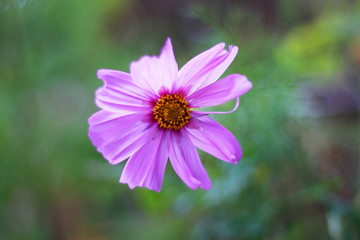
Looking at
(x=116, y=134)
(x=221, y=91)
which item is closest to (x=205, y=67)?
(x=221, y=91)

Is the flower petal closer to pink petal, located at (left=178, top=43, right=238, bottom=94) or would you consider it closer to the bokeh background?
pink petal, located at (left=178, top=43, right=238, bottom=94)

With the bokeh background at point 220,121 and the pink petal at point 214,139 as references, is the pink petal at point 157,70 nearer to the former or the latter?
the pink petal at point 214,139

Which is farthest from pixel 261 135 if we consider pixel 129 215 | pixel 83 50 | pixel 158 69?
pixel 83 50

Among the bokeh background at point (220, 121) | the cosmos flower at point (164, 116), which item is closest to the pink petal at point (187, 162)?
the cosmos flower at point (164, 116)

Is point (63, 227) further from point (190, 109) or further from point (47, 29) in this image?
point (190, 109)

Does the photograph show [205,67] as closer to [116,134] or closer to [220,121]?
[116,134]

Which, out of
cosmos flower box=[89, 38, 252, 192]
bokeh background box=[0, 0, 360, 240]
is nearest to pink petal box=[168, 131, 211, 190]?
cosmos flower box=[89, 38, 252, 192]
